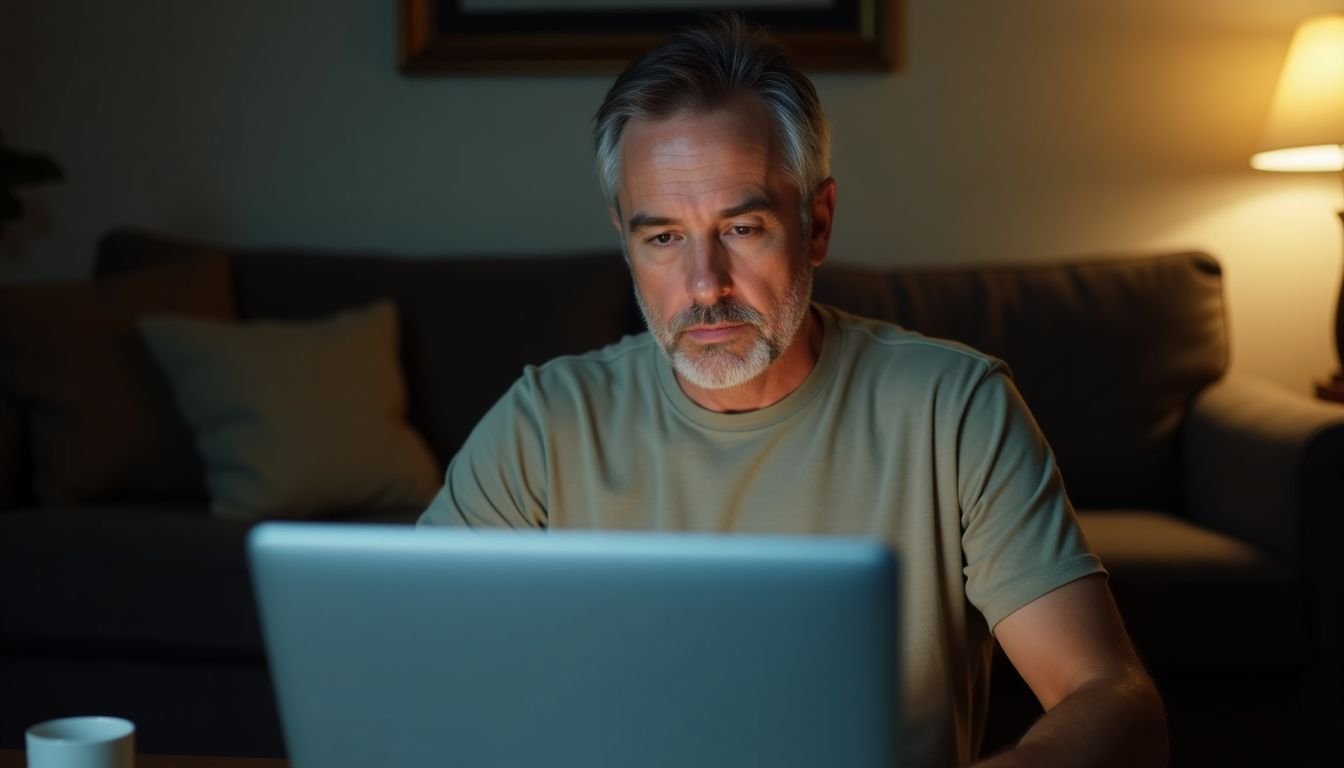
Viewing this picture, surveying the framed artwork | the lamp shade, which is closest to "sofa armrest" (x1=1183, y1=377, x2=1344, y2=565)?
the lamp shade

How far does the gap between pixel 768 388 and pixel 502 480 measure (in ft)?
0.85

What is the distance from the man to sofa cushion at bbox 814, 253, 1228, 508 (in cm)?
147

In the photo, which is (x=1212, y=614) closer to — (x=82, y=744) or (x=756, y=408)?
(x=756, y=408)

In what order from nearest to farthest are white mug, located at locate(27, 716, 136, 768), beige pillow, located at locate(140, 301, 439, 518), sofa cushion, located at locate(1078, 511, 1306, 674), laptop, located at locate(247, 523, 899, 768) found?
laptop, located at locate(247, 523, 899, 768) → white mug, located at locate(27, 716, 136, 768) → sofa cushion, located at locate(1078, 511, 1306, 674) → beige pillow, located at locate(140, 301, 439, 518)

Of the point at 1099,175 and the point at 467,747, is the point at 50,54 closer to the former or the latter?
the point at 1099,175

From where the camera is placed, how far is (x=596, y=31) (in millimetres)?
3287

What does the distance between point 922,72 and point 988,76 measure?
0.47ft

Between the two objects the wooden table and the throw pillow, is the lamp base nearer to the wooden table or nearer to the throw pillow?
the throw pillow

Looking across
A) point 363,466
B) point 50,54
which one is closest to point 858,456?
point 363,466

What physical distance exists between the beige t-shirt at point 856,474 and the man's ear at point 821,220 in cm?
8

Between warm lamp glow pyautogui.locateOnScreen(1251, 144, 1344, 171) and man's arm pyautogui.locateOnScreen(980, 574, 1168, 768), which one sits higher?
warm lamp glow pyautogui.locateOnScreen(1251, 144, 1344, 171)

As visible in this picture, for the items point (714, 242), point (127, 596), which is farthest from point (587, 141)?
point (714, 242)

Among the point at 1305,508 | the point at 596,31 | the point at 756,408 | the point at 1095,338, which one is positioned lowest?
the point at 1305,508

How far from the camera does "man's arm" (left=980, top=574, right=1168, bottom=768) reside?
984 mm
